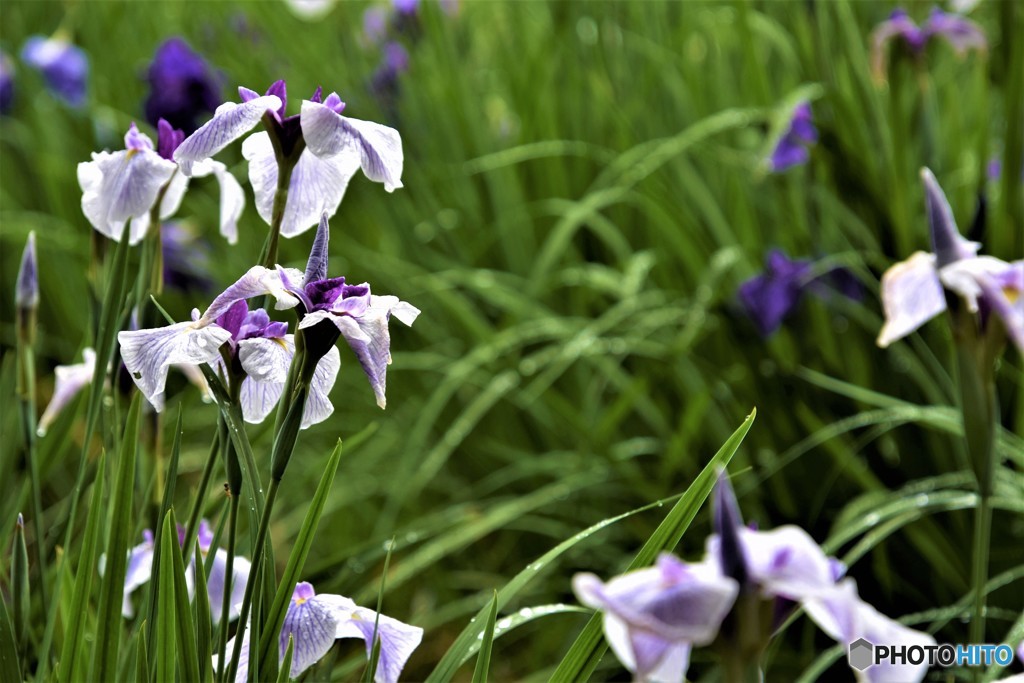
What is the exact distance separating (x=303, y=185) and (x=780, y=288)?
101 centimetres

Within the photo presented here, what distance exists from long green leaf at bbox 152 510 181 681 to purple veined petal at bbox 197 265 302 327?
0.12 meters

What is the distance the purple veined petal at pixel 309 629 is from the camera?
0.77 m

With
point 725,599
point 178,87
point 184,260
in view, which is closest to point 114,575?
point 725,599

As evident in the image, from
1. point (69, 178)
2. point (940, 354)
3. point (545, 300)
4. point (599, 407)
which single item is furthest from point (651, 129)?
point (69, 178)

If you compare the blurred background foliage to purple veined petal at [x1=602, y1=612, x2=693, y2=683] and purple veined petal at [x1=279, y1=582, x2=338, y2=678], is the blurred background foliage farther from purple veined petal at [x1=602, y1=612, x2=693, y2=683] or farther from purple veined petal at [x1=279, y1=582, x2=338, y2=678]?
purple veined petal at [x1=602, y1=612, x2=693, y2=683]

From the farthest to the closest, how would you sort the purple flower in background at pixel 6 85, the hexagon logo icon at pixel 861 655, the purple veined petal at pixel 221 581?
the purple flower in background at pixel 6 85 < the purple veined petal at pixel 221 581 < the hexagon logo icon at pixel 861 655

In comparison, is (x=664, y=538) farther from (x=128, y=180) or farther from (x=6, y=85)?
(x=6, y=85)

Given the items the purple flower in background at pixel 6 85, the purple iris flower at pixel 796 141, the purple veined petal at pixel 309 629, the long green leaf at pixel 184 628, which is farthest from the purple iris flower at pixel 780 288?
the purple flower in background at pixel 6 85

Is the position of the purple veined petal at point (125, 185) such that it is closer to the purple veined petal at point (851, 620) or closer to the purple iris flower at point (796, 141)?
the purple veined petal at point (851, 620)

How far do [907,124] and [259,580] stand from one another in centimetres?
144

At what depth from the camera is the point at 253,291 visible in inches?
25.7

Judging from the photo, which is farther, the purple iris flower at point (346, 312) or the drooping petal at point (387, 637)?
the drooping petal at point (387, 637)

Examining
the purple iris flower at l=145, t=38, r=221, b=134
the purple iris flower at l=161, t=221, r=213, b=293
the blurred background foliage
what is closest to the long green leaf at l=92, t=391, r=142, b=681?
the blurred background foliage

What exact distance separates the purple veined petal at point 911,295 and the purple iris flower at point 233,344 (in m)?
0.41
